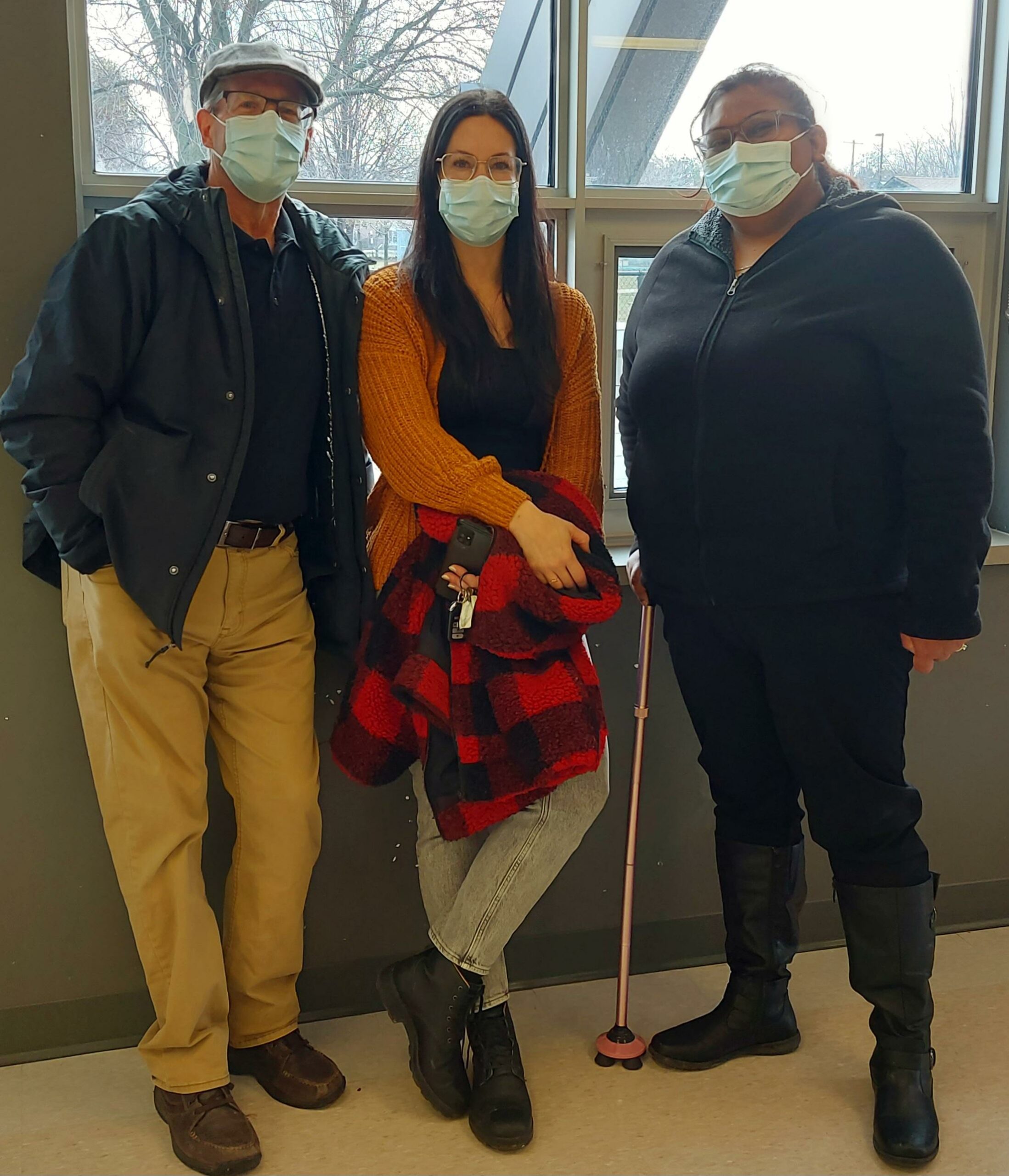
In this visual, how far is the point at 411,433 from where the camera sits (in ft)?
6.11

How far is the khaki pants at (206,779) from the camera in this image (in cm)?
186

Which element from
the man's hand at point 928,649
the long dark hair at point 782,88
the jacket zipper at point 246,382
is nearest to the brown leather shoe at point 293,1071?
the jacket zipper at point 246,382

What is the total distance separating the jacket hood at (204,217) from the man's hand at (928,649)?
42.2 inches

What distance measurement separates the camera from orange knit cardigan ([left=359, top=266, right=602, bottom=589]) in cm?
186

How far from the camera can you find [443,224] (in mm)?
1948

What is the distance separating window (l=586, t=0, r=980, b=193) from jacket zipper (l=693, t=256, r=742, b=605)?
0.76 meters

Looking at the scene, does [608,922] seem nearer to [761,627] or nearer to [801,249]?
[761,627]

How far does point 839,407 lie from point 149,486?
41.0 inches

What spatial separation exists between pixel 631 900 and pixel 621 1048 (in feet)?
0.90

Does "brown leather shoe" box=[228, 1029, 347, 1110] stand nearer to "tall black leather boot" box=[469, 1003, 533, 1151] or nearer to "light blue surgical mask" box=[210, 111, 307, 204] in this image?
"tall black leather boot" box=[469, 1003, 533, 1151]

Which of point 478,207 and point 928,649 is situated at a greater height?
point 478,207

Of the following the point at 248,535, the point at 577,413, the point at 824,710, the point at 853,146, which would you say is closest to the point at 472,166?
the point at 577,413

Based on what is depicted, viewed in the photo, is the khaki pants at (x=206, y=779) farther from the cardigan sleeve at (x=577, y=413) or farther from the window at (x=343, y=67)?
the window at (x=343, y=67)

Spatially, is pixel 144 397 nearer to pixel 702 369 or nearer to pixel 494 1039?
pixel 702 369
